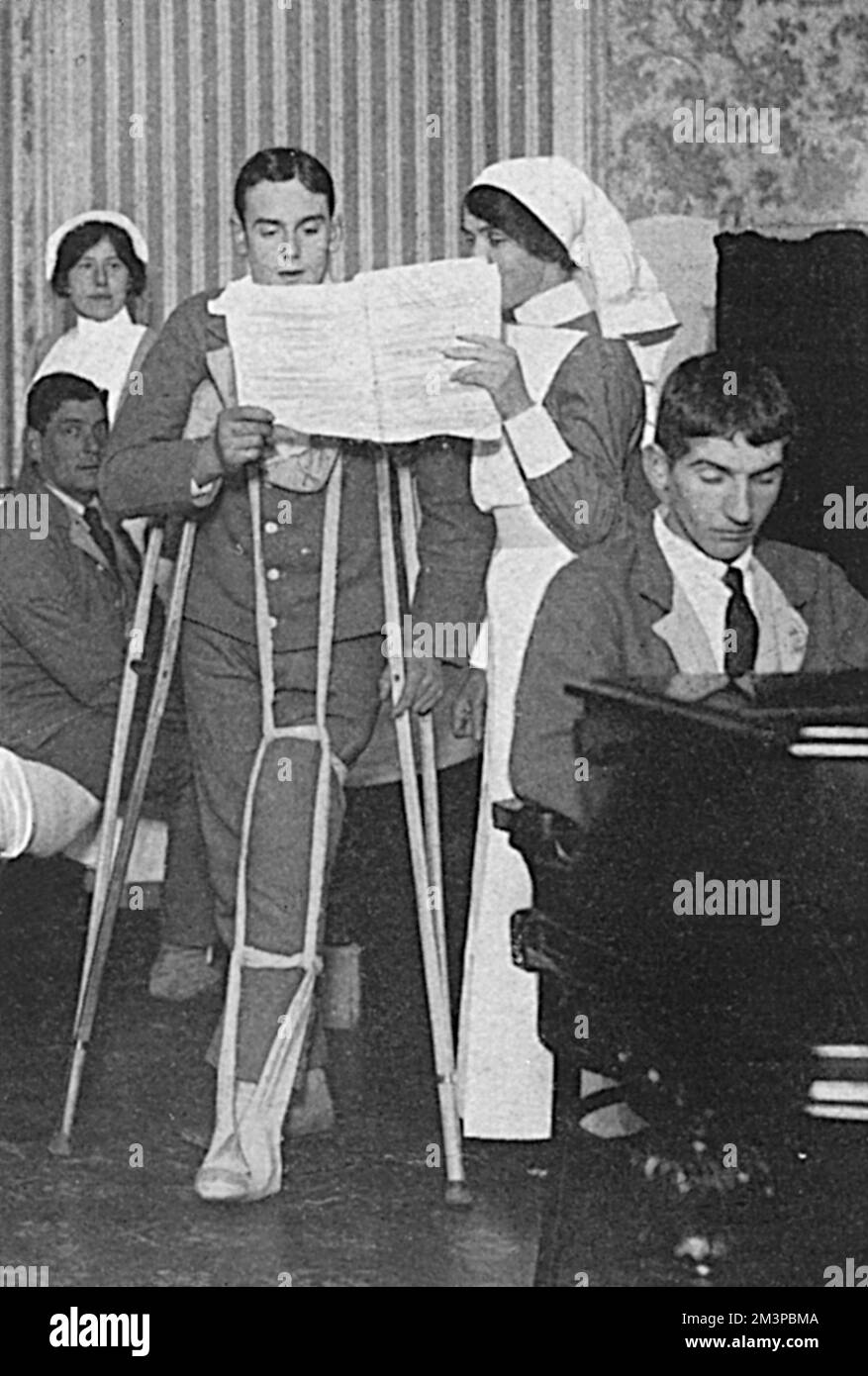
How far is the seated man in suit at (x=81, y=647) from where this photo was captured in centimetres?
386

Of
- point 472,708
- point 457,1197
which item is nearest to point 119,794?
point 472,708

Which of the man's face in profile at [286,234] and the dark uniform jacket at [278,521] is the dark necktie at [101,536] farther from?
the man's face in profile at [286,234]

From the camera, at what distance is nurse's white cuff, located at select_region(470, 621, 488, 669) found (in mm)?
3799

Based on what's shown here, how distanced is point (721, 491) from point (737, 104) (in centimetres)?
81

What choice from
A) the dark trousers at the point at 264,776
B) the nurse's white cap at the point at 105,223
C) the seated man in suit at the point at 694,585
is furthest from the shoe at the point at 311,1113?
the nurse's white cap at the point at 105,223

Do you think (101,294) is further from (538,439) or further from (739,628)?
(739,628)

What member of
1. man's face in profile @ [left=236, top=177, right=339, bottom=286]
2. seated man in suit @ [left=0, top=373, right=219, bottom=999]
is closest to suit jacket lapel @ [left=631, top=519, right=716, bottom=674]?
man's face in profile @ [left=236, top=177, right=339, bottom=286]

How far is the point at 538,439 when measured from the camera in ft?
12.4

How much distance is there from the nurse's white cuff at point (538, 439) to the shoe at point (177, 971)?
113 cm

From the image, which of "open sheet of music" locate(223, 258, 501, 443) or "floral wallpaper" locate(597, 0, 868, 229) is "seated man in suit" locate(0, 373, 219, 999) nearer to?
"open sheet of music" locate(223, 258, 501, 443)

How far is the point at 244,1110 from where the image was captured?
12.5 feet

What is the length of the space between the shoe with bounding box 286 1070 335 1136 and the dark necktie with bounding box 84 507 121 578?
3.47 feet
